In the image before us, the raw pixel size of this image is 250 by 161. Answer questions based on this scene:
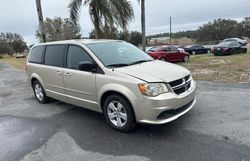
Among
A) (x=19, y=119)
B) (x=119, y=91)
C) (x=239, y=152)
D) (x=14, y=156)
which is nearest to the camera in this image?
(x=239, y=152)

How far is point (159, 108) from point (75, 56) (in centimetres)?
Result: 234

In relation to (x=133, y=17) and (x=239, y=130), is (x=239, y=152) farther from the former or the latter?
(x=133, y=17)

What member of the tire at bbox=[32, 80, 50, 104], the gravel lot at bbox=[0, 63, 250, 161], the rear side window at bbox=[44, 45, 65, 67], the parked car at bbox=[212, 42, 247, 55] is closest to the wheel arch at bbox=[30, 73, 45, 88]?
the tire at bbox=[32, 80, 50, 104]

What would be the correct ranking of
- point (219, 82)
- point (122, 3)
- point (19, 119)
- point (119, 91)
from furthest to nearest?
1. point (122, 3)
2. point (219, 82)
3. point (19, 119)
4. point (119, 91)

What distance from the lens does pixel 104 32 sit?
14.0 metres

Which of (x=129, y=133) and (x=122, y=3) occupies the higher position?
(x=122, y=3)

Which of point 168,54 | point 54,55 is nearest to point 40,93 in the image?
point 54,55

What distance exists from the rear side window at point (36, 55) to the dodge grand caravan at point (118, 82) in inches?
15.9

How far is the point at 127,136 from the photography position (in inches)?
160

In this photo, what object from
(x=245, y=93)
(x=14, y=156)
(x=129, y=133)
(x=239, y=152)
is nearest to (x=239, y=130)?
(x=239, y=152)

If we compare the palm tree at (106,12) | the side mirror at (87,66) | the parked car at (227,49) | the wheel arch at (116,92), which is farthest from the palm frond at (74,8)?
the parked car at (227,49)

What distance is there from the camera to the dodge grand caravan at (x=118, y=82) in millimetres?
3785

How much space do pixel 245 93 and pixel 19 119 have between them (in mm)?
6020

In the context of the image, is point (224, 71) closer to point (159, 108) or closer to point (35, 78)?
point (159, 108)
